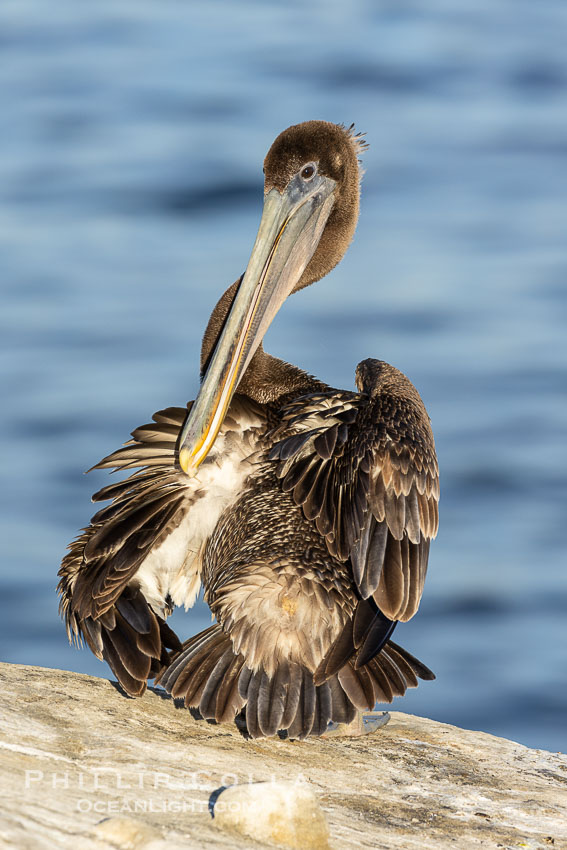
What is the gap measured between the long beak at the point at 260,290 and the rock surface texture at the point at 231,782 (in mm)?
929

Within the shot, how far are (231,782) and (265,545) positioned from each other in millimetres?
978

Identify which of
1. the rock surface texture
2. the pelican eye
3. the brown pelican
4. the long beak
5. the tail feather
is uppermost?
the pelican eye

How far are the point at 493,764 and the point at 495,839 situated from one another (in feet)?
2.40

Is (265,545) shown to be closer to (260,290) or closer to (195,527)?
(195,527)

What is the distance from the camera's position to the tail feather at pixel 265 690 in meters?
3.53

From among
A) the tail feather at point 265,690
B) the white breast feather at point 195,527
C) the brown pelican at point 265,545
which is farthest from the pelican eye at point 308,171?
the tail feather at point 265,690

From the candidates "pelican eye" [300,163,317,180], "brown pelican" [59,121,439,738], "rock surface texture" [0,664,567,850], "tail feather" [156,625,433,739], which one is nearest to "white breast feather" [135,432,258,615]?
"brown pelican" [59,121,439,738]

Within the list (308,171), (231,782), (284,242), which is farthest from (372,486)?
(308,171)

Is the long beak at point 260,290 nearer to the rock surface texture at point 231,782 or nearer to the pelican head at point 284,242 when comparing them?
the pelican head at point 284,242

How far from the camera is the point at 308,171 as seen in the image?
5.13 m

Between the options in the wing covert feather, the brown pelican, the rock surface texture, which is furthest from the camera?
the wing covert feather

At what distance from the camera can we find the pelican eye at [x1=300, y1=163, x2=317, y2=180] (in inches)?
201

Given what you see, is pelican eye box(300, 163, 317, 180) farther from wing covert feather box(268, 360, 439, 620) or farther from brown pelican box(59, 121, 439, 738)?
wing covert feather box(268, 360, 439, 620)

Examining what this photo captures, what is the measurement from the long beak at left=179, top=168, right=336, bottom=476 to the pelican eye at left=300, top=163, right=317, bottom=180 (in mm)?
22
